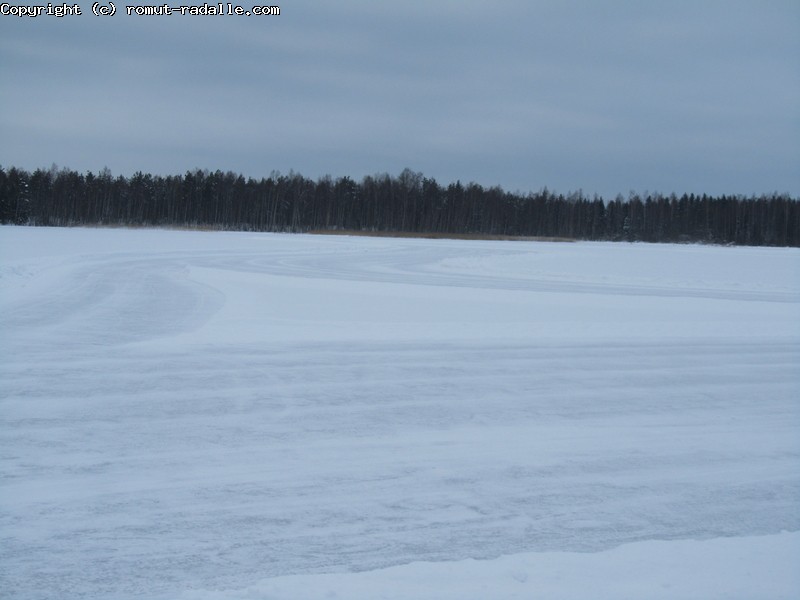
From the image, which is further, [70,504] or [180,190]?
[180,190]

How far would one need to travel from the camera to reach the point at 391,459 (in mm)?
5094

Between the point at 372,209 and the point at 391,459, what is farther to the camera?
the point at 372,209

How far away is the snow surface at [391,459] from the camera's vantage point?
352 centimetres

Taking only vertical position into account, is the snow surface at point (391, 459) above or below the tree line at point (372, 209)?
below

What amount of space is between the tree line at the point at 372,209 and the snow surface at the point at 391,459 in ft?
279

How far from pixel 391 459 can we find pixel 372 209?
352 feet

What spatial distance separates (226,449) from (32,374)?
11.0 ft

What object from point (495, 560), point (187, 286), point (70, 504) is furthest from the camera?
point (187, 286)

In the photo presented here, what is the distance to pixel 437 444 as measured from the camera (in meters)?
5.46

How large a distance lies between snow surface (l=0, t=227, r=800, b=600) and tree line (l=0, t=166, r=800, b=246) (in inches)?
3351

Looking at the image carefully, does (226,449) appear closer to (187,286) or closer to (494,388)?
(494,388)

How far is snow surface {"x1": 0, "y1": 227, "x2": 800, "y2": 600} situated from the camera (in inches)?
138

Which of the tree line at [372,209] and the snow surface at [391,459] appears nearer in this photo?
the snow surface at [391,459]

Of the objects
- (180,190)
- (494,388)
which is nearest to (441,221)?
(180,190)
